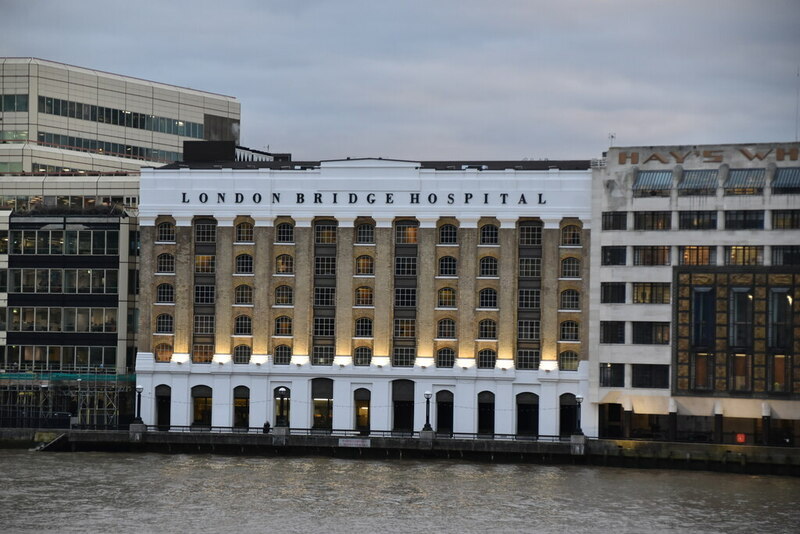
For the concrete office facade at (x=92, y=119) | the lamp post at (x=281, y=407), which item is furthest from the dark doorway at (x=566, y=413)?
the concrete office facade at (x=92, y=119)

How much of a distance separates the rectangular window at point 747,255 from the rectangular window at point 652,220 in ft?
17.6

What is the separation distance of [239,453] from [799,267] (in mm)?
44851

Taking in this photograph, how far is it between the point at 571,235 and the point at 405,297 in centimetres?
1439

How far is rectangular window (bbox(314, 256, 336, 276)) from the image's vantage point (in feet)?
459

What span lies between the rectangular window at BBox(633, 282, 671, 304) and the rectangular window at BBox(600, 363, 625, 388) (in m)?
5.30

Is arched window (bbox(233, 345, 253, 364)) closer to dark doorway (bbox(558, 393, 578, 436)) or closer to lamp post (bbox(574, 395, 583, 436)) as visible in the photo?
dark doorway (bbox(558, 393, 578, 436))

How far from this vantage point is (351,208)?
457ft

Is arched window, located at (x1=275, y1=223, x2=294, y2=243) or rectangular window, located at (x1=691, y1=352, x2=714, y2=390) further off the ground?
arched window, located at (x1=275, y1=223, x2=294, y2=243)

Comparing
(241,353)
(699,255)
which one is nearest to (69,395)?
(241,353)

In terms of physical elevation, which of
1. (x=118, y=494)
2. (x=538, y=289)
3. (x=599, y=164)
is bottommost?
(x=118, y=494)

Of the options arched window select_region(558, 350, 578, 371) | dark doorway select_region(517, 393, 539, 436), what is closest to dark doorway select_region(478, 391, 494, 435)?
dark doorway select_region(517, 393, 539, 436)

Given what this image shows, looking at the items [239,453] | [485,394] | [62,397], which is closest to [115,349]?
[62,397]

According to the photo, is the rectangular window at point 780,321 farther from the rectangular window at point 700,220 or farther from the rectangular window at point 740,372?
the rectangular window at point 700,220

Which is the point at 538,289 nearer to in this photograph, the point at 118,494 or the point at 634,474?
the point at 634,474
